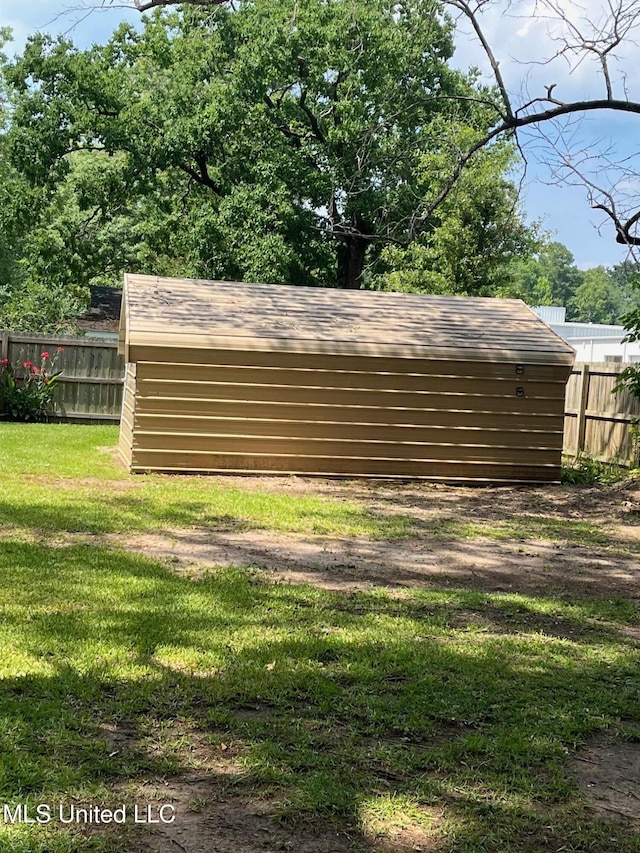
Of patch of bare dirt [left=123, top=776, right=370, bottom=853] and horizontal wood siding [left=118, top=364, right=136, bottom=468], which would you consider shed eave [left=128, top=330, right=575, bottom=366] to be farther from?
patch of bare dirt [left=123, top=776, right=370, bottom=853]

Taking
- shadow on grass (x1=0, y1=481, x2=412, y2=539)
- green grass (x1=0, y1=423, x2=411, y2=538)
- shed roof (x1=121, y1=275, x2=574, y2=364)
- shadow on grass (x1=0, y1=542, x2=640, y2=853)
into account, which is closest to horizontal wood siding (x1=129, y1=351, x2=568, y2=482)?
shed roof (x1=121, y1=275, x2=574, y2=364)

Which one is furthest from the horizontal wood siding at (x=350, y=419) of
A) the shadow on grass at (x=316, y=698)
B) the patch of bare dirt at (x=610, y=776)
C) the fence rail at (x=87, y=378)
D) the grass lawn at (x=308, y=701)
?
A: the patch of bare dirt at (x=610, y=776)

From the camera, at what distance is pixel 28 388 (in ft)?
56.1

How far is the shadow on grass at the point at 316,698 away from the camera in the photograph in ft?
9.64

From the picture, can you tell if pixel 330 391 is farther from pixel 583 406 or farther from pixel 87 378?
pixel 87 378

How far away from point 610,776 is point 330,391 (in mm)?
9056

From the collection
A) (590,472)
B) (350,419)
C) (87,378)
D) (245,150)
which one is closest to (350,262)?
(245,150)

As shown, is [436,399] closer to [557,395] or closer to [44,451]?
[557,395]

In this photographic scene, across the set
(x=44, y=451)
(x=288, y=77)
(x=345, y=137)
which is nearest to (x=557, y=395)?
(x=44, y=451)

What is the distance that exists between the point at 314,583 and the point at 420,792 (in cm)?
303

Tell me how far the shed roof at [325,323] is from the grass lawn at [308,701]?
5.42 meters

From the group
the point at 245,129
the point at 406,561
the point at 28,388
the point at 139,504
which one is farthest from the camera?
the point at 245,129

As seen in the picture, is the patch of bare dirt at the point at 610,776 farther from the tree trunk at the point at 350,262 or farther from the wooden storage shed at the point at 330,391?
the tree trunk at the point at 350,262

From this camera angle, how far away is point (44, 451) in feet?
40.1
